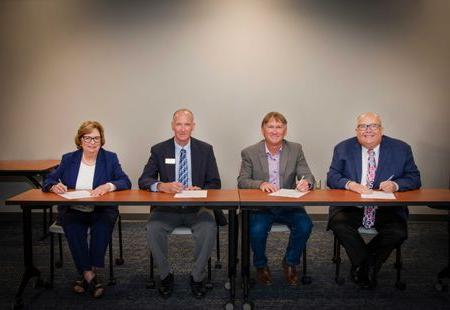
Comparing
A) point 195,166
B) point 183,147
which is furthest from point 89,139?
point 195,166

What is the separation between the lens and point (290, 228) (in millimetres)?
3256

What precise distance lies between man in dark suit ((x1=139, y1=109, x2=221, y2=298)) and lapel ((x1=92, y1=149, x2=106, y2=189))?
30 cm

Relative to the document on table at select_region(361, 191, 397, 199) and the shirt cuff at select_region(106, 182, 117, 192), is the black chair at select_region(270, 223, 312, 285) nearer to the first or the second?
the document on table at select_region(361, 191, 397, 199)

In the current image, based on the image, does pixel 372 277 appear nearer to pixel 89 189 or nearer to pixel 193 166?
pixel 193 166

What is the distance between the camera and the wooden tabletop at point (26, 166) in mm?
4484

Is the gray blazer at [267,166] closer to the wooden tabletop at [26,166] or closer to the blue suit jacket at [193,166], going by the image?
the blue suit jacket at [193,166]

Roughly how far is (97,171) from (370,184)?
2.15 meters

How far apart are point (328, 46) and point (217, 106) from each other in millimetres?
1445

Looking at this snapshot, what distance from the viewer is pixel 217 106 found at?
509 centimetres

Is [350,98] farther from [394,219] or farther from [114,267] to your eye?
[114,267]

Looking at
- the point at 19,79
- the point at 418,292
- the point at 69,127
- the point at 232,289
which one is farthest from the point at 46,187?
the point at 418,292

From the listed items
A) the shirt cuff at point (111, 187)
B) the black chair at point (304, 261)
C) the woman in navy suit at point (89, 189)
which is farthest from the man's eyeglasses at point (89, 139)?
the black chair at point (304, 261)

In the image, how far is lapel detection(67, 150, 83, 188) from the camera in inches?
134

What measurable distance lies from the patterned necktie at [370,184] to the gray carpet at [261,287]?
1.60 ft
